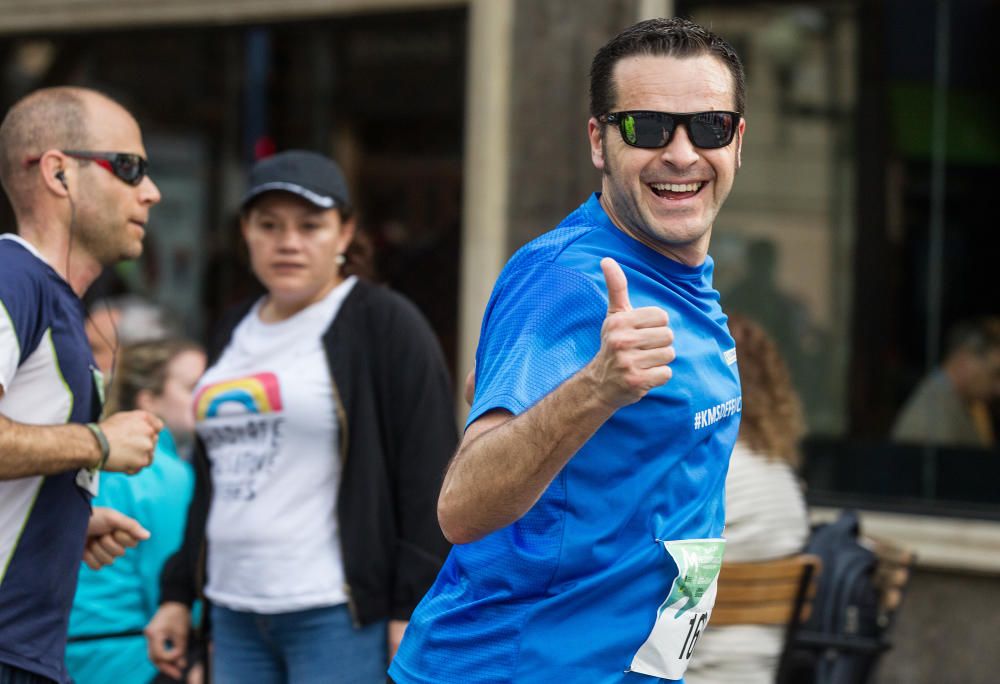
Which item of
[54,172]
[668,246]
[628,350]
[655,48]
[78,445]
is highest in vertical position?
[655,48]

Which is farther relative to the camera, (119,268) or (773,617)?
(119,268)

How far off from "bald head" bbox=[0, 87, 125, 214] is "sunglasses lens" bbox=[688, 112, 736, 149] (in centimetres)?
148

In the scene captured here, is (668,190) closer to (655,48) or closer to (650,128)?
(650,128)

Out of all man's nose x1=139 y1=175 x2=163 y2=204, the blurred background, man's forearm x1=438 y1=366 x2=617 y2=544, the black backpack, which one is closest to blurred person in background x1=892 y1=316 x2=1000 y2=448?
the blurred background

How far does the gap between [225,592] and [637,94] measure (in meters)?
1.99

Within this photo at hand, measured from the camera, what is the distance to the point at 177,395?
5.05 meters

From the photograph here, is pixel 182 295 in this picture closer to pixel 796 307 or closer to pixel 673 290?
pixel 796 307

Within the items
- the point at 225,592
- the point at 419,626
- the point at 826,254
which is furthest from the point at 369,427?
the point at 826,254

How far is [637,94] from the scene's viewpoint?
2307 mm

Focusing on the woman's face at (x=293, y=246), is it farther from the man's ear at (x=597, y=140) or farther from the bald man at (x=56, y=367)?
the man's ear at (x=597, y=140)

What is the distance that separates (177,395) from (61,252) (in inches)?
78.7

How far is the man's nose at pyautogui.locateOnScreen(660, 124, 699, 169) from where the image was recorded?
7.54 ft

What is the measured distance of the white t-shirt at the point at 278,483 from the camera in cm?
363

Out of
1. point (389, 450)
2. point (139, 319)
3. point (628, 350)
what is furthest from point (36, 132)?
point (139, 319)
